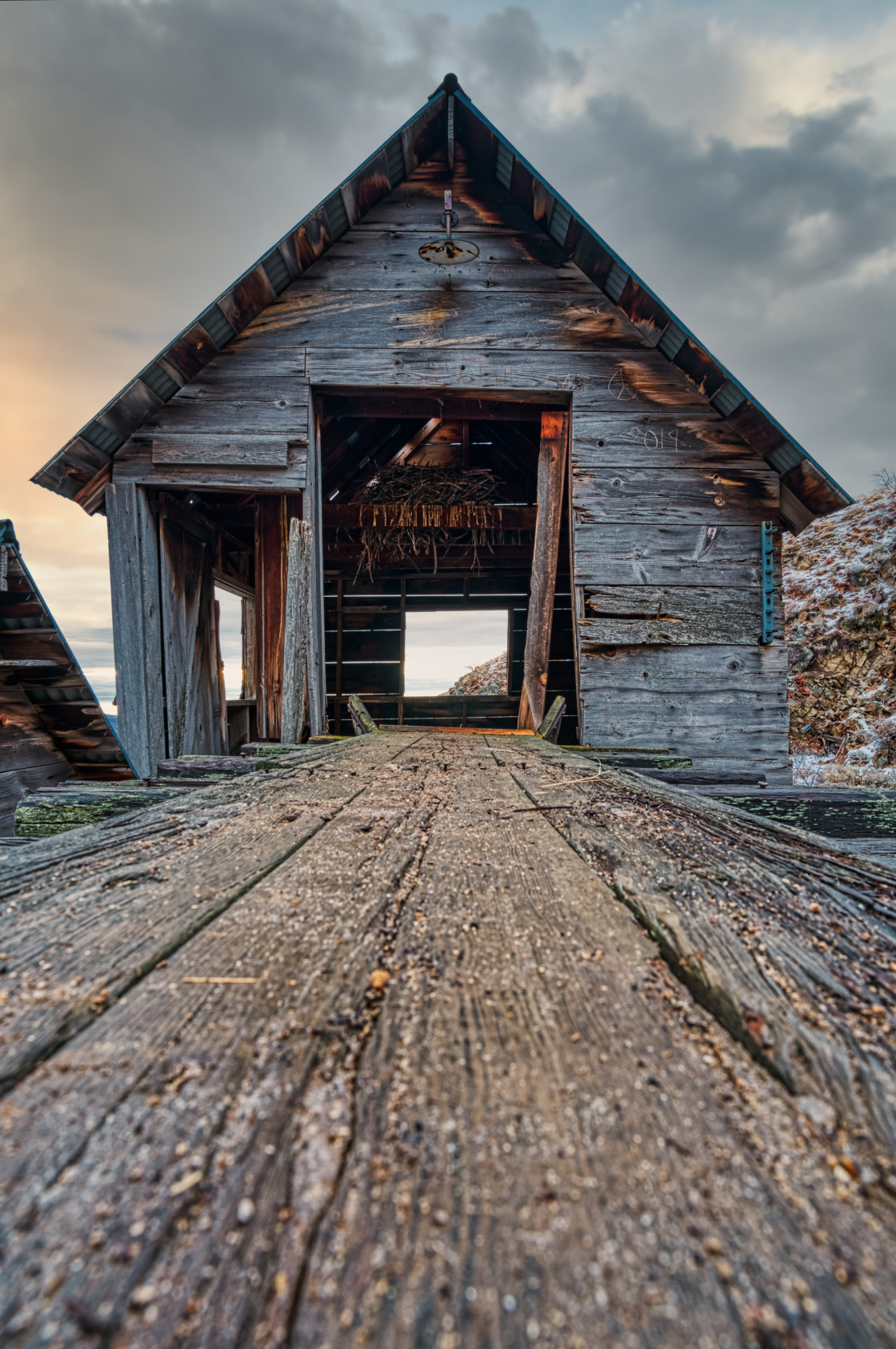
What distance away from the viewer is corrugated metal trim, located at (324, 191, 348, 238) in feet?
14.1

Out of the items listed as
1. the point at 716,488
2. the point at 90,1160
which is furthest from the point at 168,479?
the point at 90,1160

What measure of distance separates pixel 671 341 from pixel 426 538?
4.00 metres

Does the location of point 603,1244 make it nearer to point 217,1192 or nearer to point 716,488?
point 217,1192

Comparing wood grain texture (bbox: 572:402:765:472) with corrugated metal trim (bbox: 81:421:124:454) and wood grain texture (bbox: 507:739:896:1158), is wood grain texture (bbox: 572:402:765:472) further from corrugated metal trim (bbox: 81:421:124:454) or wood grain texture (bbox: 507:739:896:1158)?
wood grain texture (bbox: 507:739:896:1158)

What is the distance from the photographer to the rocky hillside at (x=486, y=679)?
14125 mm

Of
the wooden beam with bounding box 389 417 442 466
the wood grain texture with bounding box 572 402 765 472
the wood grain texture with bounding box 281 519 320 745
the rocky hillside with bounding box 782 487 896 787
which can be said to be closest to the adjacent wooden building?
the wood grain texture with bounding box 281 519 320 745

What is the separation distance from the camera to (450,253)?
4.63 meters

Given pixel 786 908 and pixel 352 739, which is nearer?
pixel 786 908

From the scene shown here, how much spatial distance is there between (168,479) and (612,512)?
3593 millimetres

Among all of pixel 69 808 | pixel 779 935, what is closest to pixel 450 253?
pixel 69 808

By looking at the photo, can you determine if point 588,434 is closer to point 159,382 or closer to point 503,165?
point 503,165

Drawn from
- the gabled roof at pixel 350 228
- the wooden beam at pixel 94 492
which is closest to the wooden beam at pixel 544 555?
the gabled roof at pixel 350 228

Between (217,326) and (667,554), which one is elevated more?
(217,326)

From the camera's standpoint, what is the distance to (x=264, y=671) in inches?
247
